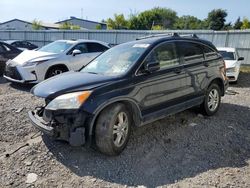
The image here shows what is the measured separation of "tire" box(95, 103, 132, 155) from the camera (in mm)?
3609

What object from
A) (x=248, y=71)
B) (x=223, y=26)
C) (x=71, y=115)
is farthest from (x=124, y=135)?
(x=223, y=26)

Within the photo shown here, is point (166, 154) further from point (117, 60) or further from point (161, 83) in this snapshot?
point (117, 60)

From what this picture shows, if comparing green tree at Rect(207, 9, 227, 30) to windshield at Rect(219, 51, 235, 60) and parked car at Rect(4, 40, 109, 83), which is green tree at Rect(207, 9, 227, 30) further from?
parked car at Rect(4, 40, 109, 83)

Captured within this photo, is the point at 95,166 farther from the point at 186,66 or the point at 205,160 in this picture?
the point at 186,66

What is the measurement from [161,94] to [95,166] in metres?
1.66

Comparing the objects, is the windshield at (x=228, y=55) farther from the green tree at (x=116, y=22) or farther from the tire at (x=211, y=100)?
the green tree at (x=116, y=22)

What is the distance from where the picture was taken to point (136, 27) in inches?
2002

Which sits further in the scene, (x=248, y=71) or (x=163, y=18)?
(x=163, y=18)

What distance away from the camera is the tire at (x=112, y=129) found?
3609 millimetres

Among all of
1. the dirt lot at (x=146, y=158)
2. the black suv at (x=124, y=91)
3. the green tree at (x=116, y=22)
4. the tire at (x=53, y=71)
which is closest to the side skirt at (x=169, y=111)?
the black suv at (x=124, y=91)

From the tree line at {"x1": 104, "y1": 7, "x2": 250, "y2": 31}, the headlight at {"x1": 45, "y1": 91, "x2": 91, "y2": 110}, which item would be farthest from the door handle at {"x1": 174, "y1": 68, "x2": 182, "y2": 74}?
the tree line at {"x1": 104, "y1": 7, "x2": 250, "y2": 31}

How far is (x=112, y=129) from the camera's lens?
3652 millimetres

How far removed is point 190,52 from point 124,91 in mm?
2064

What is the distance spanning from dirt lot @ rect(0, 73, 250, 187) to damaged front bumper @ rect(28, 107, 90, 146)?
0.44m
